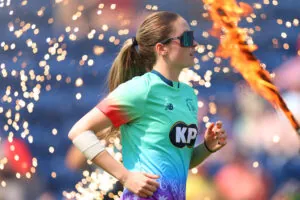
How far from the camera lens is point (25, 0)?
140 inches

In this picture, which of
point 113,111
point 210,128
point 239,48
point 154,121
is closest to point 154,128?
point 154,121

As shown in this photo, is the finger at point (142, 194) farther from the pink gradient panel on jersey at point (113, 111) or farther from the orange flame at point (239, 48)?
the orange flame at point (239, 48)

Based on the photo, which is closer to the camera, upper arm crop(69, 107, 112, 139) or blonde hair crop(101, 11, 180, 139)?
upper arm crop(69, 107, 112, 139)

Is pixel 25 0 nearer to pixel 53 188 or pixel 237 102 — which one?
pixel 53 188

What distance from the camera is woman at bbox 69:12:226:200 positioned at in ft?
7.22

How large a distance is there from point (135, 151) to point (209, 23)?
97 centimetres

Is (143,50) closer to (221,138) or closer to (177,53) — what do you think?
(177,53)

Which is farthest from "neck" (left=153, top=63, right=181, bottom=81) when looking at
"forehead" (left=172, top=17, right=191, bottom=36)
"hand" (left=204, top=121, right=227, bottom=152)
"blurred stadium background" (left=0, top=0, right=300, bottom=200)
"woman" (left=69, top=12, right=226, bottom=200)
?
"blurred stadium background" (left=0, top=0, right=300, bottom=200)

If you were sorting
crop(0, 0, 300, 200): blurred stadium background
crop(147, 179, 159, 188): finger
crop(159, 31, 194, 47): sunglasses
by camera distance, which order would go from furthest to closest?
1. crop(0, 0, 300, 200): blurred stadium background
2. crop(159, 31, 194, 47): sunglasses
3. crop(147, 179, 159, 188): finger

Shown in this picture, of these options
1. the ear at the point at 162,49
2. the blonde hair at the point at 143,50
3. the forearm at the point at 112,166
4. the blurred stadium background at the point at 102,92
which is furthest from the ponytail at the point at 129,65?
the blurred stadium background at the point at 102,92

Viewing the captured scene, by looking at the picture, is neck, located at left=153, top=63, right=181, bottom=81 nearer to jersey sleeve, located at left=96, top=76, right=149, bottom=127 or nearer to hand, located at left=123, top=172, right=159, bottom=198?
jersey sleeve, located at left=96, top=76, right=149, bottom=127

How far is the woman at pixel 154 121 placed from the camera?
2.20m

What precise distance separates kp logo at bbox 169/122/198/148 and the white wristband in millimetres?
213

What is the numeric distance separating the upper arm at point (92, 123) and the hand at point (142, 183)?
0.55 feet
